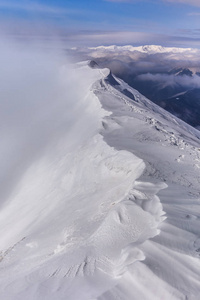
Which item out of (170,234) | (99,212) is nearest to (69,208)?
(99,212)

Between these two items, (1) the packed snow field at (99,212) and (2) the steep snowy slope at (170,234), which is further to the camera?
(1) the packed snow field at (99,212)

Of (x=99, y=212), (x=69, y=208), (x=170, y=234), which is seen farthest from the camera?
(x=69, y=208)

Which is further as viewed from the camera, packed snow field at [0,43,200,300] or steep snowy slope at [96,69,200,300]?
packed snow field at [0,43,200,300]

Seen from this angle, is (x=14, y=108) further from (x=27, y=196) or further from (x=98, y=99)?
(x=27, y=196)

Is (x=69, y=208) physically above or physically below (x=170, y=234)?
below

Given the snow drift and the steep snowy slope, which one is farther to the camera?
the snow drift

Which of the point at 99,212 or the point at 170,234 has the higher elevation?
the point at 170,234

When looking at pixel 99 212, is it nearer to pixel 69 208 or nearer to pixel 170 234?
pixel 69 208

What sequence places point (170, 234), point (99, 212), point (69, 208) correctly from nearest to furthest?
point (170, 234) → point (99, 212) → point (69, 208)

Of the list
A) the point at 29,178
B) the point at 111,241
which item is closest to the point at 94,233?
the point at 111,241

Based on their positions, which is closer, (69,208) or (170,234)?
(170,234)
